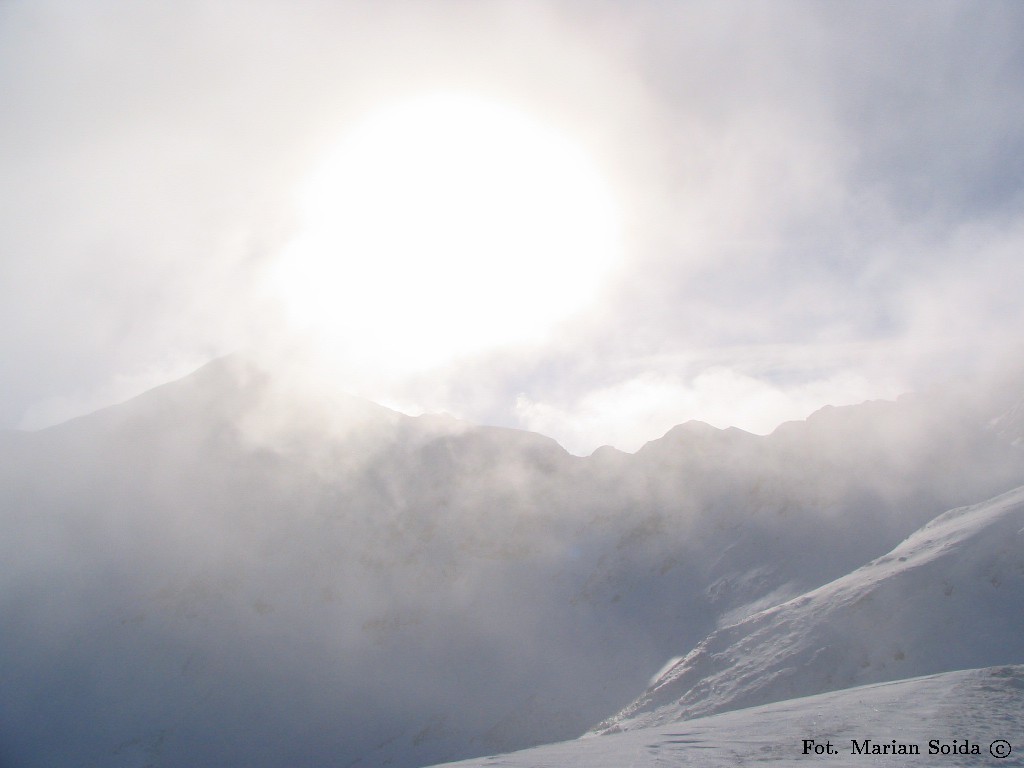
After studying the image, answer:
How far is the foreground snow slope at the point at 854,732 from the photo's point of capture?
21.2 meters

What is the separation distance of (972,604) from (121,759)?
125 m

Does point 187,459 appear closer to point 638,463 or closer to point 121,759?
point 121,759

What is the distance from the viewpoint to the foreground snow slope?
21234mm

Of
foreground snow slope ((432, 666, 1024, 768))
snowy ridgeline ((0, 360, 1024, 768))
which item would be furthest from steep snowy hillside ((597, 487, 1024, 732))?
foreground snow slope ((432, 666, 1024, 768))

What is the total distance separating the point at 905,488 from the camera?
10731 centimetres

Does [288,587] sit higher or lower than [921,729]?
higher

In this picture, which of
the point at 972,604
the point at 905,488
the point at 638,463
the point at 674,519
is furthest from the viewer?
the point at 638,463

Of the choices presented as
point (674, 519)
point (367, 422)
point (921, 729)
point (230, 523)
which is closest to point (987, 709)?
point (921, 729)

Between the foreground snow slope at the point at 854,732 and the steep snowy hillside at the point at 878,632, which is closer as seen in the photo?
the foreground snow slope at the point at 854,732

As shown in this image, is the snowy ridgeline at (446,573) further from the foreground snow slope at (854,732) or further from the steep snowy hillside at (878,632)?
the foreground snow slope at (854,732)

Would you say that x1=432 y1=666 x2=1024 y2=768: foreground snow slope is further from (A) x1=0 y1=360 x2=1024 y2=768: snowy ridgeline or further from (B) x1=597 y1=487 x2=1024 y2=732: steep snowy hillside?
(A) x1=0 y1=360 x2=1024 y2=768: snowy ridgeline

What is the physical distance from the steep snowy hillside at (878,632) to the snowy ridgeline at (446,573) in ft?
1.12

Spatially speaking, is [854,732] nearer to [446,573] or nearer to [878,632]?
[878,632]

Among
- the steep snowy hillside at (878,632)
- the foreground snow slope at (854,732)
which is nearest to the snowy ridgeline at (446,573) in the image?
the steep snowy hillside at (878,632)
